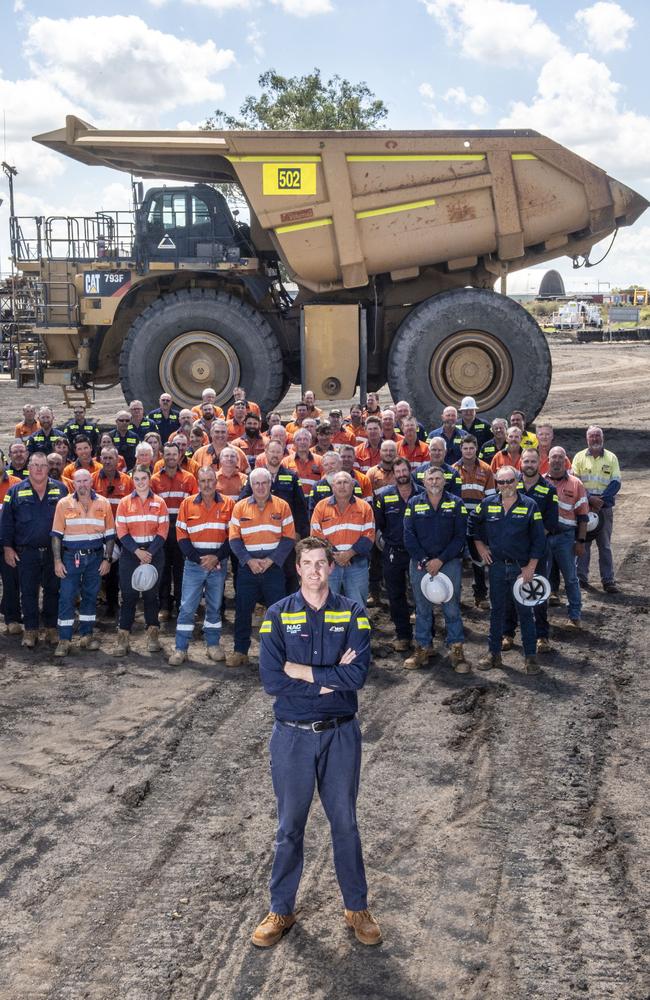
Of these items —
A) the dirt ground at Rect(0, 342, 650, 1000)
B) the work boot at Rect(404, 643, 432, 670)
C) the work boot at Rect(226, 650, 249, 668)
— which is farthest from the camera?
the work boot at Rect(226, 650, 249, 668)

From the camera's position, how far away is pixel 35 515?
30.7ft

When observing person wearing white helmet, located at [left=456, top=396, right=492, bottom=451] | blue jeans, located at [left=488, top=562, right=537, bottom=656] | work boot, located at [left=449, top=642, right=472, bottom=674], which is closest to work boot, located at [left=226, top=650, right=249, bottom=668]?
work boot, located at [left=449, top=642, right=472, bottom=674]

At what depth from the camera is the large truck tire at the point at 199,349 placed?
1532cm

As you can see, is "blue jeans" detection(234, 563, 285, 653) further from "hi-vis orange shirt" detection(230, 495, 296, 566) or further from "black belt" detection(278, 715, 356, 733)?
"black belt" detection(278, 715, 356, 733)

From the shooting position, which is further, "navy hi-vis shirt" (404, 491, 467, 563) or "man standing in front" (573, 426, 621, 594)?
"man standing in front" (573, 426, 621, 594)

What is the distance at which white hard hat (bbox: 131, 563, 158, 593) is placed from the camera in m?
9.11

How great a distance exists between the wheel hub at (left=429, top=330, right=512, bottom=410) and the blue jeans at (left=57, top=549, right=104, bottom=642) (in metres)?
7.50

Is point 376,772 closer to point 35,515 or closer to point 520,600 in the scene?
point 520,600

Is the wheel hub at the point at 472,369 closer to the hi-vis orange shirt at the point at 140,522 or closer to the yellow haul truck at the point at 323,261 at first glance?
the yellow haul truck at the point at 323,261

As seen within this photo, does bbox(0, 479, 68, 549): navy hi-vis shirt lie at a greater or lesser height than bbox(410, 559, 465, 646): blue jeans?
greater

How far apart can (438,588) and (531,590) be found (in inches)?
29.6

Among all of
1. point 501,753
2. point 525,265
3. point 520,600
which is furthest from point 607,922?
point 525,265

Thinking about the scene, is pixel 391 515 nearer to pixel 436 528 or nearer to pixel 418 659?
pixel 436 528

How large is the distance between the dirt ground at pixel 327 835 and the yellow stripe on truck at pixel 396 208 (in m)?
7.70
